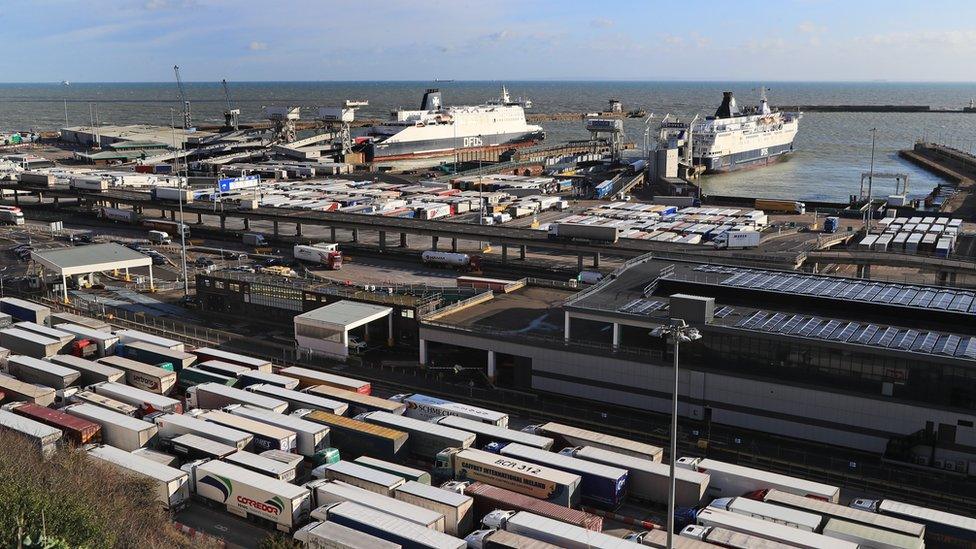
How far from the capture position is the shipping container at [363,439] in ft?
89.7

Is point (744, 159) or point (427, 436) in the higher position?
point (744, 159)

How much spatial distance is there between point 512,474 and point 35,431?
16.0m

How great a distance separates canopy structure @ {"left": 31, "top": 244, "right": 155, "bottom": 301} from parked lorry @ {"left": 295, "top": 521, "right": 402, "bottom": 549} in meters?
33.3

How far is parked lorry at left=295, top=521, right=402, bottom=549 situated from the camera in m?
20.6

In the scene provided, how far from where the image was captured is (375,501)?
23078mm

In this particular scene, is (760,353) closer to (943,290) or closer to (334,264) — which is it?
(943,290)

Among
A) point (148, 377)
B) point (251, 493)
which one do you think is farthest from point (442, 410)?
point (148, 377)

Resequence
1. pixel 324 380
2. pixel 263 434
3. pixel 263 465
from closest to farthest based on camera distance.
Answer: pixel 263 465 < pixel 263 434 < pixel 324 380

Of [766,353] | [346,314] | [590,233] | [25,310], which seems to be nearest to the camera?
[766,353]

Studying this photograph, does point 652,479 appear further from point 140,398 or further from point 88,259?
point 88,259

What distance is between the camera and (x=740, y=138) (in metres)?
116

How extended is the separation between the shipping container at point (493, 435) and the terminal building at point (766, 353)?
5472 mm

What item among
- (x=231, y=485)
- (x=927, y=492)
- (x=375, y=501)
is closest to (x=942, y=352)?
(x=927, y=492)

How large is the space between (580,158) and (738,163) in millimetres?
22512
